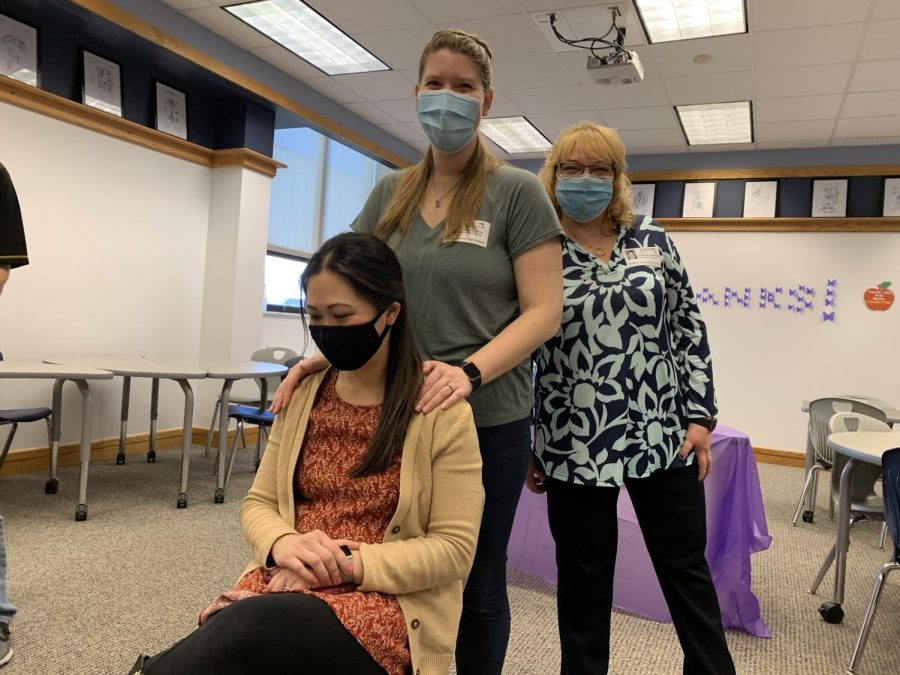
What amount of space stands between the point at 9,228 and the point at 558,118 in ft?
15.8

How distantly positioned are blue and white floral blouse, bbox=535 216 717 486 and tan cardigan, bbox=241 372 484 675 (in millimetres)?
365

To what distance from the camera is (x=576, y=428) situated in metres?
1.40

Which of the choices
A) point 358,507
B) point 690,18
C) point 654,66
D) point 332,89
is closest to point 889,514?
point 358,507

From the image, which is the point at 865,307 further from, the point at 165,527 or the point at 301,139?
the point at 165,527

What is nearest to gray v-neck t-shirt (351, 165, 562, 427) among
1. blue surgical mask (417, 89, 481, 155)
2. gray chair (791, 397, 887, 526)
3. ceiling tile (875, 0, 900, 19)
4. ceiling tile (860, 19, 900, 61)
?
blue surgical mask (417, 89, 481, 155)

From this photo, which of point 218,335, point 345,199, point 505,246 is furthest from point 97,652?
point 345,199

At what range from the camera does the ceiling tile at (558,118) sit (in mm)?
5707

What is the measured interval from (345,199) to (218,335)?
241 cm

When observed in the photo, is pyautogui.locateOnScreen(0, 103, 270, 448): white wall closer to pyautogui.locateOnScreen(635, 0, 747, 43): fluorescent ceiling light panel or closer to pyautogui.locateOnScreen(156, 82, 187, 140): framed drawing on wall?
pyautogui.locateOnScreen(156, 82, 187, 140): framed drawing on wall

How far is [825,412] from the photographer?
13.5 feet

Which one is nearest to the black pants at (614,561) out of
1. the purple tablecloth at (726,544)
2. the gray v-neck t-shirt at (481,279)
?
the gray v-neck t-shirt at (481,279)

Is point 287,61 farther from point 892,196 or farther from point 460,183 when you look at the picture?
point 892,196

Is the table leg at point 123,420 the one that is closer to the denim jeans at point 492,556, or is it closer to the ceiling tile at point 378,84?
the ceiling tile at point 378,84

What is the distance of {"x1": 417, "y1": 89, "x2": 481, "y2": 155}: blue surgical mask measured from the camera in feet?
4.07
